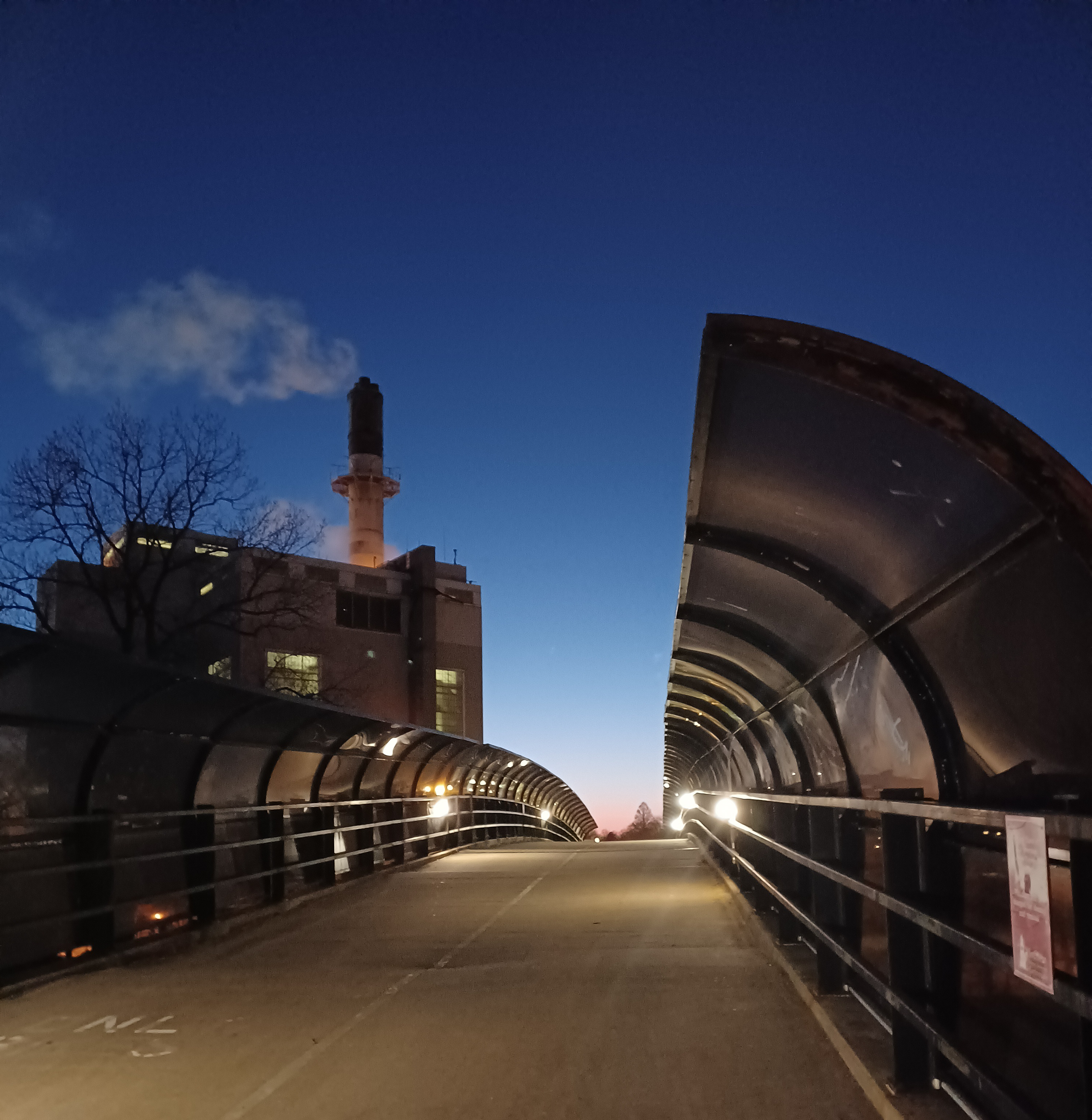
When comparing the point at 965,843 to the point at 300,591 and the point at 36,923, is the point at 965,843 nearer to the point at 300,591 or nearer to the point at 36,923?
the point at 36,923

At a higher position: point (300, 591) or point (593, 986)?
point (300, 591)

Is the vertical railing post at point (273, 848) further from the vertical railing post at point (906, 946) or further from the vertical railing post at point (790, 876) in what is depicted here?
the vertical railing post at point (906, 946)

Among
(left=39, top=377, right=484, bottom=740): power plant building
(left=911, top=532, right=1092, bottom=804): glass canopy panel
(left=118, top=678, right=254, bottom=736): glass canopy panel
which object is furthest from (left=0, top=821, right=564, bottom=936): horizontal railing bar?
(left=39, top=377, right=484, bottom=740): power plant building

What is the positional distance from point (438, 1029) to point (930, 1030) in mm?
3126

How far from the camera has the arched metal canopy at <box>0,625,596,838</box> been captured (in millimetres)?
8039

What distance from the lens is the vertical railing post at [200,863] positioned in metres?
10.6

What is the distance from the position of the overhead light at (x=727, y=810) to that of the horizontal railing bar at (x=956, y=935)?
6.06 m

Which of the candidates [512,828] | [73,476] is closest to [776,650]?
[512,828]

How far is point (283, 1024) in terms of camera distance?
6543 mm

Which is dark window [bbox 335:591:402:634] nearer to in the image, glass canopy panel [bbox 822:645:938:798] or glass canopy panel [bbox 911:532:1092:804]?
glass canopy panel [bbox 822:645:938:798]

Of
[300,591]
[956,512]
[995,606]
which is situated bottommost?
[995,606]

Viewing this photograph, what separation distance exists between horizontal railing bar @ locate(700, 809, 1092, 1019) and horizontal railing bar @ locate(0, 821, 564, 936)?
5.30 m

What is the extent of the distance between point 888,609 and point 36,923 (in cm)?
625

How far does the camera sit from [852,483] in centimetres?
445
